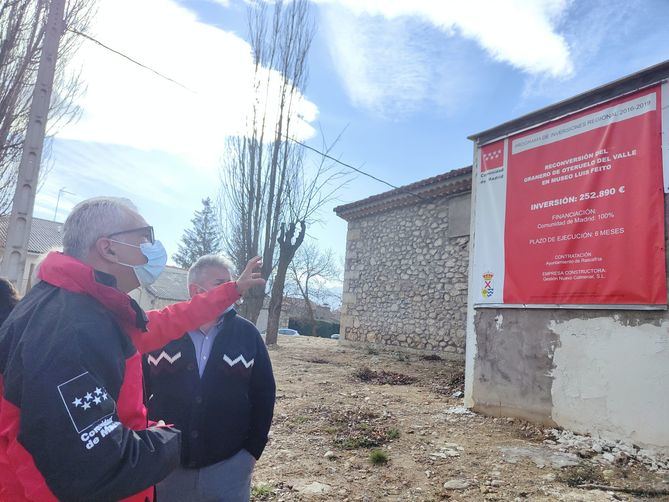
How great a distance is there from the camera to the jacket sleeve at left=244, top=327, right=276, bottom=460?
2311 millimetres

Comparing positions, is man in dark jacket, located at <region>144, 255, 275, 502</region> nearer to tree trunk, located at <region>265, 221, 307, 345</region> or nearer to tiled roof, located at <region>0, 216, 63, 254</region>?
tree trunk, located at <region>265, 221, 307, 345</region>

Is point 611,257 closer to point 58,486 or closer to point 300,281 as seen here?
point 58,486

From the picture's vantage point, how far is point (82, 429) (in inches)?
45.3

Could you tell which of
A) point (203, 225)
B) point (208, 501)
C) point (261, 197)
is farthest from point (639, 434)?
point (203, 225)

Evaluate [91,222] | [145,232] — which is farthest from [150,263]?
[91,222]

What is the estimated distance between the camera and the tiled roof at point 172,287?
96.8 feet

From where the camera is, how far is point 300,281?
120 ft

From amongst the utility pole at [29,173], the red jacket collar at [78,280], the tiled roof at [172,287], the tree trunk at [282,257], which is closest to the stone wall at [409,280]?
the tree trunk at [282,257]

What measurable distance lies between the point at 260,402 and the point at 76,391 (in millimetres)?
1351

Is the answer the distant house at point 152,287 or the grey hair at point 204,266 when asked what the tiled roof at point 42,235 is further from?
the grey hair at point 204,266

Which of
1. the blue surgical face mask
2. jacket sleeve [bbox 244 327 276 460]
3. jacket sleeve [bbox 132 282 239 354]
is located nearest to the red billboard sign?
jacket sleeve [bbox 244 327 276 460]

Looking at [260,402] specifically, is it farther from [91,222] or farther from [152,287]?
[152,287]

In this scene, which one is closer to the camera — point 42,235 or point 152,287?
point 152,287

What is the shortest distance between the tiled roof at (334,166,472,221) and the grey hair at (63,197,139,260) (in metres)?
9.18
